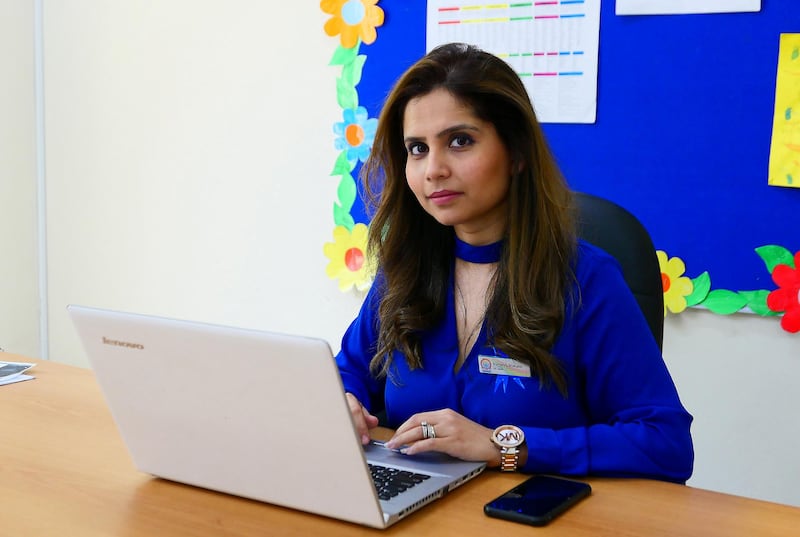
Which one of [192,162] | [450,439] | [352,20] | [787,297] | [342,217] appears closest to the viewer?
[450,439]

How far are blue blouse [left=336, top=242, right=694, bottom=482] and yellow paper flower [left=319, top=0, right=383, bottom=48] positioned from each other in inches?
53.2

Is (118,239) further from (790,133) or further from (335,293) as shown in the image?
(790,133)

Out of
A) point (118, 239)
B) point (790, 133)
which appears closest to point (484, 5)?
point (790, 133)

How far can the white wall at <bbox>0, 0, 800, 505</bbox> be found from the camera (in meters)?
3.01

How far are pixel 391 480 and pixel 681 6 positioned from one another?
1517 millimetres

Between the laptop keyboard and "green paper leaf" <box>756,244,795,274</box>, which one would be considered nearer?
the laptop keyboard

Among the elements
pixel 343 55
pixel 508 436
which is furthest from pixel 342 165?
pixel 508 436

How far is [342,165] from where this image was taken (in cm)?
291

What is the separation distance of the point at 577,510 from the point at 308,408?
368mm

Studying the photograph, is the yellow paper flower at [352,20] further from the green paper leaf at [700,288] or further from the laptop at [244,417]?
the laptop at [244,417]

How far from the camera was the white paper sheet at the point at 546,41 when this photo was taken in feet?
7.93

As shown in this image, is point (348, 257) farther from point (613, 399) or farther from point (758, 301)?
point (613, 399)

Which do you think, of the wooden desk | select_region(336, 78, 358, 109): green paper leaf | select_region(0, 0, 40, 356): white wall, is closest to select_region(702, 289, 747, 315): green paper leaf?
the wooden desk

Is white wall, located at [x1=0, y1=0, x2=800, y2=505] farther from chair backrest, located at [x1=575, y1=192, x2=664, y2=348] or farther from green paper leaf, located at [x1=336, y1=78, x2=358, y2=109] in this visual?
chair backrest, located at [x1=575, y1=192, x2=664, y2=348]
